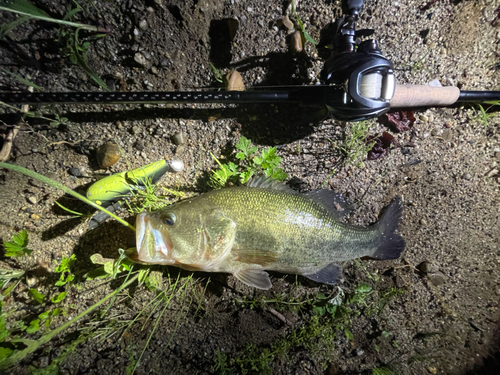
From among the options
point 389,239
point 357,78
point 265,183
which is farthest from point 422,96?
point 265,183

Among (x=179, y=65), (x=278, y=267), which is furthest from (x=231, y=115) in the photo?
(x=278, y=267)

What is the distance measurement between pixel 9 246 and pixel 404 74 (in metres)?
3.61

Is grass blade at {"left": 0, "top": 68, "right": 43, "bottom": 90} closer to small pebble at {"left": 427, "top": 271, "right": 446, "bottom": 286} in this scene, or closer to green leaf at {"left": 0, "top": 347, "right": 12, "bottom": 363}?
green leaf at {"left": 0, "top": 347, "right": 12, "bottom": 363}

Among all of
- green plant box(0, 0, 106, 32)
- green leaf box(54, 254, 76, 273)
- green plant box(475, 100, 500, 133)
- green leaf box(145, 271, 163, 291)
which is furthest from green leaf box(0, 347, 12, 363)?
green plant box(475, 100, 500, 133)

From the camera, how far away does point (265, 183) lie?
1.91 m

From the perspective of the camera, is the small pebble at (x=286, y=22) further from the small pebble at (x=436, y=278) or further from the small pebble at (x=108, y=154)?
the small pebble at (x=436, y=278)

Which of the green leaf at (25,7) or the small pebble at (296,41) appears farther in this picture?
the small pebble at (296,41)

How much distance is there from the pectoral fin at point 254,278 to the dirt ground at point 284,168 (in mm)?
358

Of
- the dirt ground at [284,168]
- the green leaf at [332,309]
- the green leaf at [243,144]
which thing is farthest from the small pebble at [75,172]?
the green leaf at [332,309]

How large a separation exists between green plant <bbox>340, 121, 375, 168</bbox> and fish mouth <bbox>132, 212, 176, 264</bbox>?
68.0 inches

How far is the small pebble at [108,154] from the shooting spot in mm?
2096

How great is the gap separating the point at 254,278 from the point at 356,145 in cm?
151

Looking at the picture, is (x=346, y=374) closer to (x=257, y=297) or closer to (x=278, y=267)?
(x=257, y=297)

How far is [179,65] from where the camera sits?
2.10 metres
